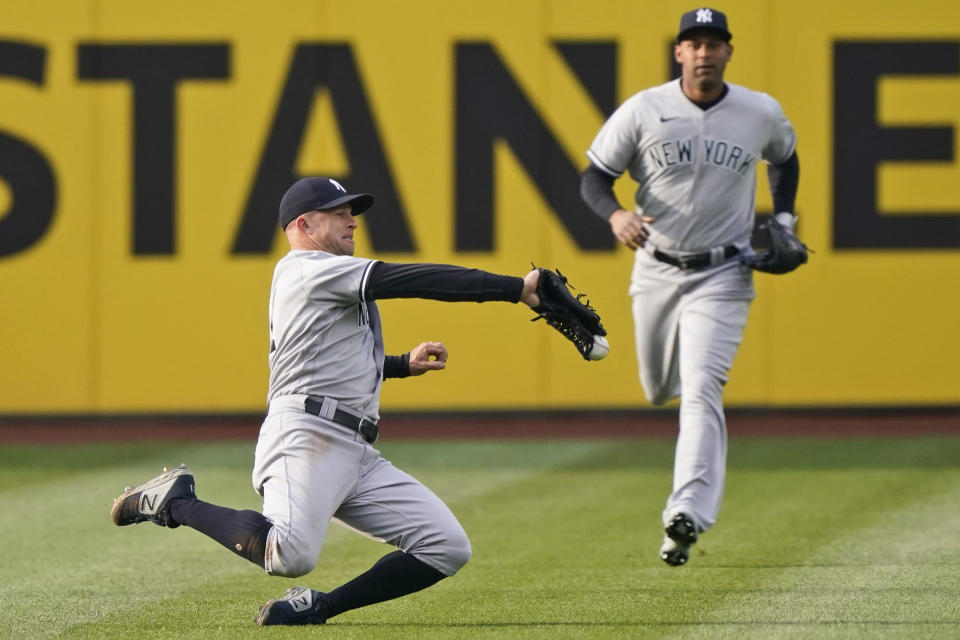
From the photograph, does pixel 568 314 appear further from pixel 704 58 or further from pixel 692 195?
pixel 704 58

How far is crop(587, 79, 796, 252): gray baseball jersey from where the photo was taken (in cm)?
707

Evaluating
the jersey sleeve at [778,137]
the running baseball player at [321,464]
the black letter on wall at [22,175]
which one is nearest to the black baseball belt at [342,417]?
the running baseball player at [321,464]

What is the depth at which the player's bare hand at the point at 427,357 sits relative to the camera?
219 inches

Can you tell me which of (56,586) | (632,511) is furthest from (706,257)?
(56,586)

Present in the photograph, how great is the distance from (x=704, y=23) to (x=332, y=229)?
2.30 m

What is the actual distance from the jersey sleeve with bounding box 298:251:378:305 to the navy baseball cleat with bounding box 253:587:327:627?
3.38ft

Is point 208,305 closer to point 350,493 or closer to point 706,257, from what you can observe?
point 706,257

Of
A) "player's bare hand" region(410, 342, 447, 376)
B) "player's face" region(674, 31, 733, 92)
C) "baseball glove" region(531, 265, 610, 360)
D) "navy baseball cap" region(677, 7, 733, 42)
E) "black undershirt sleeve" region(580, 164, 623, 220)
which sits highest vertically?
"navy baseball cap" region(677, 7, 733, 42)

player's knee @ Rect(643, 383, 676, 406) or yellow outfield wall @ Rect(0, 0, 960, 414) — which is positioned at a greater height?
yellow outfield wall @ Rect(0, 0, 960, 414)

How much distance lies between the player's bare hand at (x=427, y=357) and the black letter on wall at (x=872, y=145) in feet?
27.5

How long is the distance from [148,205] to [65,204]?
0.70 m

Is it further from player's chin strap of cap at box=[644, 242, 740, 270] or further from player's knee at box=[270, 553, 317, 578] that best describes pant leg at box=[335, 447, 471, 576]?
player's chin strap of cap at box=[644, 242, 740, 270]

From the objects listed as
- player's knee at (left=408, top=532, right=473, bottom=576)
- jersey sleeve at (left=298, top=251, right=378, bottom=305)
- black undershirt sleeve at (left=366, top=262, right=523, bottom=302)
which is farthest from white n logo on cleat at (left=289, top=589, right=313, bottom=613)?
black undershirt sleeve at (left=366, top=262, right=523, bottom=302)

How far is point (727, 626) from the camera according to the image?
5277mm
